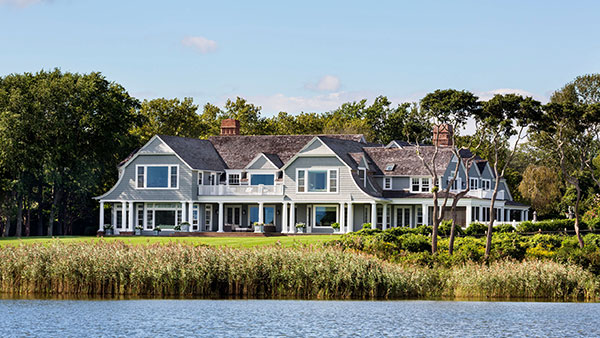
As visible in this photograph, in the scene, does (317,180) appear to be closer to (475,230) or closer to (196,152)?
(196,152)

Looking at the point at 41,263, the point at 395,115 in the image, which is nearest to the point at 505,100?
the point at 41,263

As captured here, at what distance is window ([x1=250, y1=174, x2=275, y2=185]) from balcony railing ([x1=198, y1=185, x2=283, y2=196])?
0.81m

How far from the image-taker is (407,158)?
67.6 m

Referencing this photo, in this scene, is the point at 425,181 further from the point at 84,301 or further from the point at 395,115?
the point at 84,301

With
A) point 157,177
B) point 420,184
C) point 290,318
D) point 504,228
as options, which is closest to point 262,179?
point 157,177

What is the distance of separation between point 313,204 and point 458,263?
2708 centimetres

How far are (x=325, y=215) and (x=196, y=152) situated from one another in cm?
1069

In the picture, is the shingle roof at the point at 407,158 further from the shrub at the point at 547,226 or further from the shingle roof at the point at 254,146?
the shrub at the point at 547,226

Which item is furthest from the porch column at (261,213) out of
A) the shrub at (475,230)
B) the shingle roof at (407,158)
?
the shrub at (475,230)

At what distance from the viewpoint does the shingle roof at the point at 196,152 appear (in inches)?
2613

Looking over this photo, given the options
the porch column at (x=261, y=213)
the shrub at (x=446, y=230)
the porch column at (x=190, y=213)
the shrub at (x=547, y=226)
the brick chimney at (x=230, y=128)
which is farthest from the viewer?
the brick chimney at (x=230, y=128)

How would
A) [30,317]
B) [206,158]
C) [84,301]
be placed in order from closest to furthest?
1. [30,317]
2. [84,301]
3. [206,158]

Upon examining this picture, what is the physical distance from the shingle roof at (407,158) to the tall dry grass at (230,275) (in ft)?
99.9

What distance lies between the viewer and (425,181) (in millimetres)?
65562
